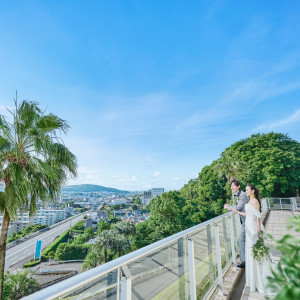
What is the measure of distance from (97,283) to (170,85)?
25035mm

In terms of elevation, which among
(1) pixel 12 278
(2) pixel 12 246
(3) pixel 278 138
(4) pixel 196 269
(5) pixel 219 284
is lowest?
(2) pixel 12 246

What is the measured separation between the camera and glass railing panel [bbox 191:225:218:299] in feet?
8.18

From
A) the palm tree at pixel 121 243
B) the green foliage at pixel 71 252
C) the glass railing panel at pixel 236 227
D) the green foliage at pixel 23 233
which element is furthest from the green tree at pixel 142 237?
the green foliage at pixel 23 233

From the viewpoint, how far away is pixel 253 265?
10.1 ft

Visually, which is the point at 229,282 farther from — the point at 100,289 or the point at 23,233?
the point at 23,233

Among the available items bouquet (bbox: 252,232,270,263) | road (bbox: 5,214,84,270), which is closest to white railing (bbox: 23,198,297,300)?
bouquet (bbox: 252,232,270,263)

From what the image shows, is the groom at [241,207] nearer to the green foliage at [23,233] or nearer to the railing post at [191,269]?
the railing post at [191,269]

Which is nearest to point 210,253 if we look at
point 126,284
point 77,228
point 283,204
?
point 126,284

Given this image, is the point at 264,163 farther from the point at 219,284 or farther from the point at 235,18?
the point at 219,284

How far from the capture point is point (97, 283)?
1083 mm

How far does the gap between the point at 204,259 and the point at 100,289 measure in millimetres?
2143

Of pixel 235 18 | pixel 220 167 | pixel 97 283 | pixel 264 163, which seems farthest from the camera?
pixel 264 163

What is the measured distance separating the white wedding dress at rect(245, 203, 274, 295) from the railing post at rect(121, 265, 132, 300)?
8.40ft

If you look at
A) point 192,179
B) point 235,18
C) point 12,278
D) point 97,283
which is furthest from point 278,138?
point 12,278
